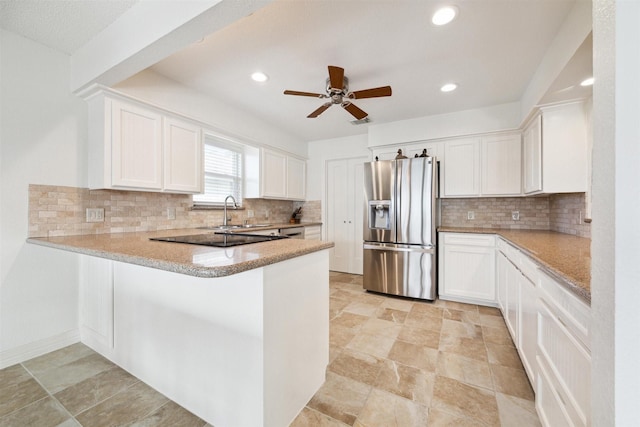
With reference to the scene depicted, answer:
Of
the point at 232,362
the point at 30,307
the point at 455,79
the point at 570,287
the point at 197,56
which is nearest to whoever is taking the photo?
the point at 570,287

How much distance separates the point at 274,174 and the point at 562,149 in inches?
134

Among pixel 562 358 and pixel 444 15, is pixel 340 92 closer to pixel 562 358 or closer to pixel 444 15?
pixel 444 15

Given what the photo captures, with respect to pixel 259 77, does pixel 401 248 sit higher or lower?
lower

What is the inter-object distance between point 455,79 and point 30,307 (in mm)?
4178

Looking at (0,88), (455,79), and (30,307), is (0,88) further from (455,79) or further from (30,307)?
(455,79)

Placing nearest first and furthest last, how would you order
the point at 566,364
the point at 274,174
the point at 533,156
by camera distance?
the point at 566,364 < the point at 533,156 < the point at 274,174

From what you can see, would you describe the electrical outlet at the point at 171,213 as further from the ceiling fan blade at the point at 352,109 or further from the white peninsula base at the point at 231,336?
the ceiling fan blade at the point at 352,109

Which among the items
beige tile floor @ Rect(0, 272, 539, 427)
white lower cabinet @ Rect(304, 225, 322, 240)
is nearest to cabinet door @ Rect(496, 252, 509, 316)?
beige tile floor @ Rect(0, 272, 539, 427)

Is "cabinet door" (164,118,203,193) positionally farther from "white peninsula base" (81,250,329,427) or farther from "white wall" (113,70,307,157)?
"white peninsula base" (81,250,329,427)

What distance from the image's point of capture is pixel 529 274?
1.62 m

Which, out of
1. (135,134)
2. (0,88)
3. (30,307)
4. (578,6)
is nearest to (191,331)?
(30,307)

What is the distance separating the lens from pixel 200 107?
2.85 m

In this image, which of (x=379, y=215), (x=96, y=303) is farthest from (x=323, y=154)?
(x=96, y=303)

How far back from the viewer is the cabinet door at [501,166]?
122 inches
